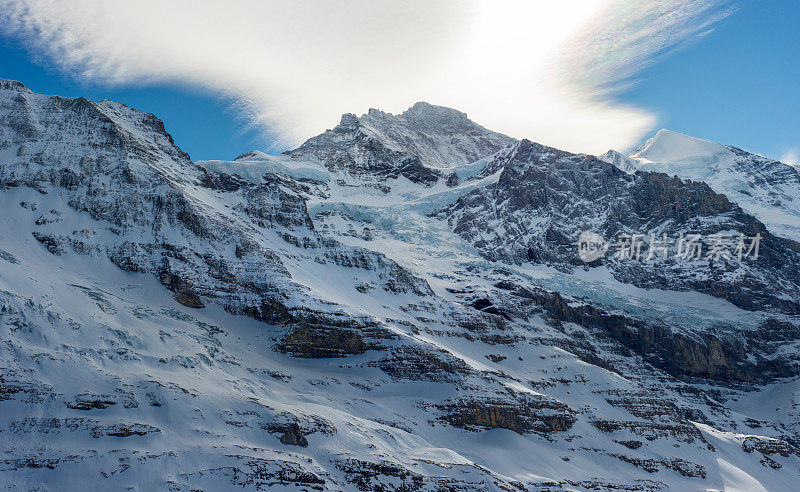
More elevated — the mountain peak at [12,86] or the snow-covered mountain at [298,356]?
the mountain peak at [12,86]

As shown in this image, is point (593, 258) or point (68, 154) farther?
point (593, 258)

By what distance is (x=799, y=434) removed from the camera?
122 m

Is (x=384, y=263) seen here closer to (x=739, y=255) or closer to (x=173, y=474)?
(x=173, y=474)

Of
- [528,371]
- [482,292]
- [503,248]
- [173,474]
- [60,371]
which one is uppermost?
[503,248]

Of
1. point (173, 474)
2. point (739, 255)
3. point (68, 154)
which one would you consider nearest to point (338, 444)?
point (173, 474)

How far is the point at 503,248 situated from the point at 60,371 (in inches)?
6165

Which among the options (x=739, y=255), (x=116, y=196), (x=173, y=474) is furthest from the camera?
(x=739, y=255)

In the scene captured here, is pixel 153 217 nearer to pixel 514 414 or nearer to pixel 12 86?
pixel 12 86

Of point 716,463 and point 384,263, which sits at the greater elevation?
point 384,263

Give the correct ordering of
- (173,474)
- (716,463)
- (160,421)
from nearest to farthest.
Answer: (173,474) < (160,421) < (716,463)

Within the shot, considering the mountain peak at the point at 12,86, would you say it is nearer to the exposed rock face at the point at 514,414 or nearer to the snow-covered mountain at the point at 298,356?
the snow-covered mountain at the point at 298,356

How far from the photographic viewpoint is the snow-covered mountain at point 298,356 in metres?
57.6

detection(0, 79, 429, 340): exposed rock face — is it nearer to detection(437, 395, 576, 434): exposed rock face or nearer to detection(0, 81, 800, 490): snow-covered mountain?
detection(0, 81, 800, 490): snow-covered mountain

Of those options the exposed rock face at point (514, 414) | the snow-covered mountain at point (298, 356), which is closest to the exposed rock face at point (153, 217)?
the snow-covered mountain at point (298, 356)
